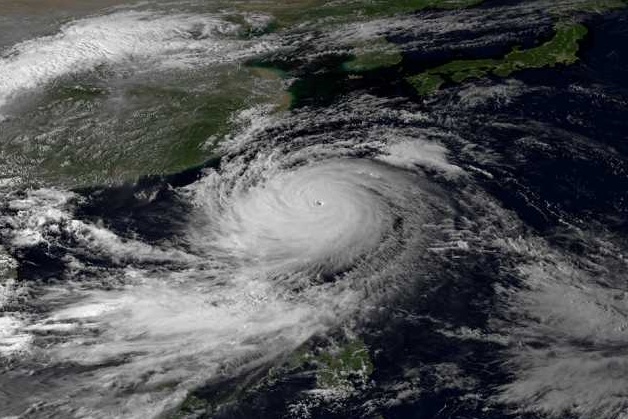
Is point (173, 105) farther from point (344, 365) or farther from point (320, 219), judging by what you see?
point (344, 365)

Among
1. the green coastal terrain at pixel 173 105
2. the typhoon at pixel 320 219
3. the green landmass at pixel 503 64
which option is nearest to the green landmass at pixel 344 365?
the typhoon at pixel 320 219

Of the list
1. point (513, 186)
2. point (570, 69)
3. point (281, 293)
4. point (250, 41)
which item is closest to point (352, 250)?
point (281, 293)

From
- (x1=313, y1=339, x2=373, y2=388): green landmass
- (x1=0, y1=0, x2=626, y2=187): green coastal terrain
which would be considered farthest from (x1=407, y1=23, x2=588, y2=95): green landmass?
(x1=313, y1=339, x2=373, y2=388): green landmass

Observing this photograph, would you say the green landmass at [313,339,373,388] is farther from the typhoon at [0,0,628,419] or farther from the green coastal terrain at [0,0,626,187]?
the green coastal terrain at [0,0,626,187]

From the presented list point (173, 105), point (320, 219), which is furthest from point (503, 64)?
point (173, 105)

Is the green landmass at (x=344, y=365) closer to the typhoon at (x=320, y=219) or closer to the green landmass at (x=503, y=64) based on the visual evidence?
the typhoon at (x=320, y=219)

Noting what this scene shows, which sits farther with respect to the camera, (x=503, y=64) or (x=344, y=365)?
(x=503, y=64)

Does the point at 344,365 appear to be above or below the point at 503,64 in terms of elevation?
below

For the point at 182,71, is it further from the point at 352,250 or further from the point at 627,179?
the point at 627,179
